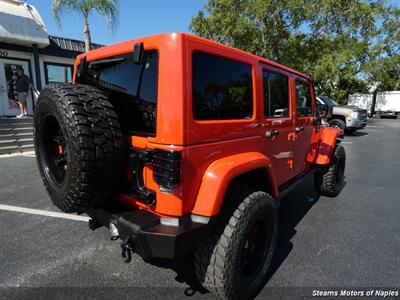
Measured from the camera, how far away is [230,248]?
6.28ft

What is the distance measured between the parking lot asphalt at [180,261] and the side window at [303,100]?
146 centimetres

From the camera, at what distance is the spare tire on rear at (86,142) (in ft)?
5.72

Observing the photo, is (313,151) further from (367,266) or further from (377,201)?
(367,266)

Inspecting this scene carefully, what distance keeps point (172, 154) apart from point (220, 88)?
0.72 metres

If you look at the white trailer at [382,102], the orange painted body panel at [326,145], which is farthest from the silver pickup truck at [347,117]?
the white trailer at [382,102]

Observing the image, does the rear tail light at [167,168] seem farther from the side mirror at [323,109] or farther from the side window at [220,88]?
the side mirror at [323,109]

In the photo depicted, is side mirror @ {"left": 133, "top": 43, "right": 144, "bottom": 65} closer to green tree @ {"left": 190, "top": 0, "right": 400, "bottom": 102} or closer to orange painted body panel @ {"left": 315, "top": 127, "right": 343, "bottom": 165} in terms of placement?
orange painted body panel @ {"left": 315, "top": 127, "right": 343, "bottom": 165}

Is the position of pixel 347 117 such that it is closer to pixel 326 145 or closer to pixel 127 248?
pixel 326 145

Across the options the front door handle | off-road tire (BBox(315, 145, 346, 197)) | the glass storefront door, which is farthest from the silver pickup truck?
the glass storefront door

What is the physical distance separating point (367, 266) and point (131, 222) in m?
2.35

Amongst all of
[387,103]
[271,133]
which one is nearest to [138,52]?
[271,133]

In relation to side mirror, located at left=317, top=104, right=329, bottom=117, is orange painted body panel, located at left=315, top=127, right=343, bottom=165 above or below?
below

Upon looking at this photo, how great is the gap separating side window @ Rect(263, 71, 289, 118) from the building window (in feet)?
38.0

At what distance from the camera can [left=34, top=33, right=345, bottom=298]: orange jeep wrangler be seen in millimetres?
1732
